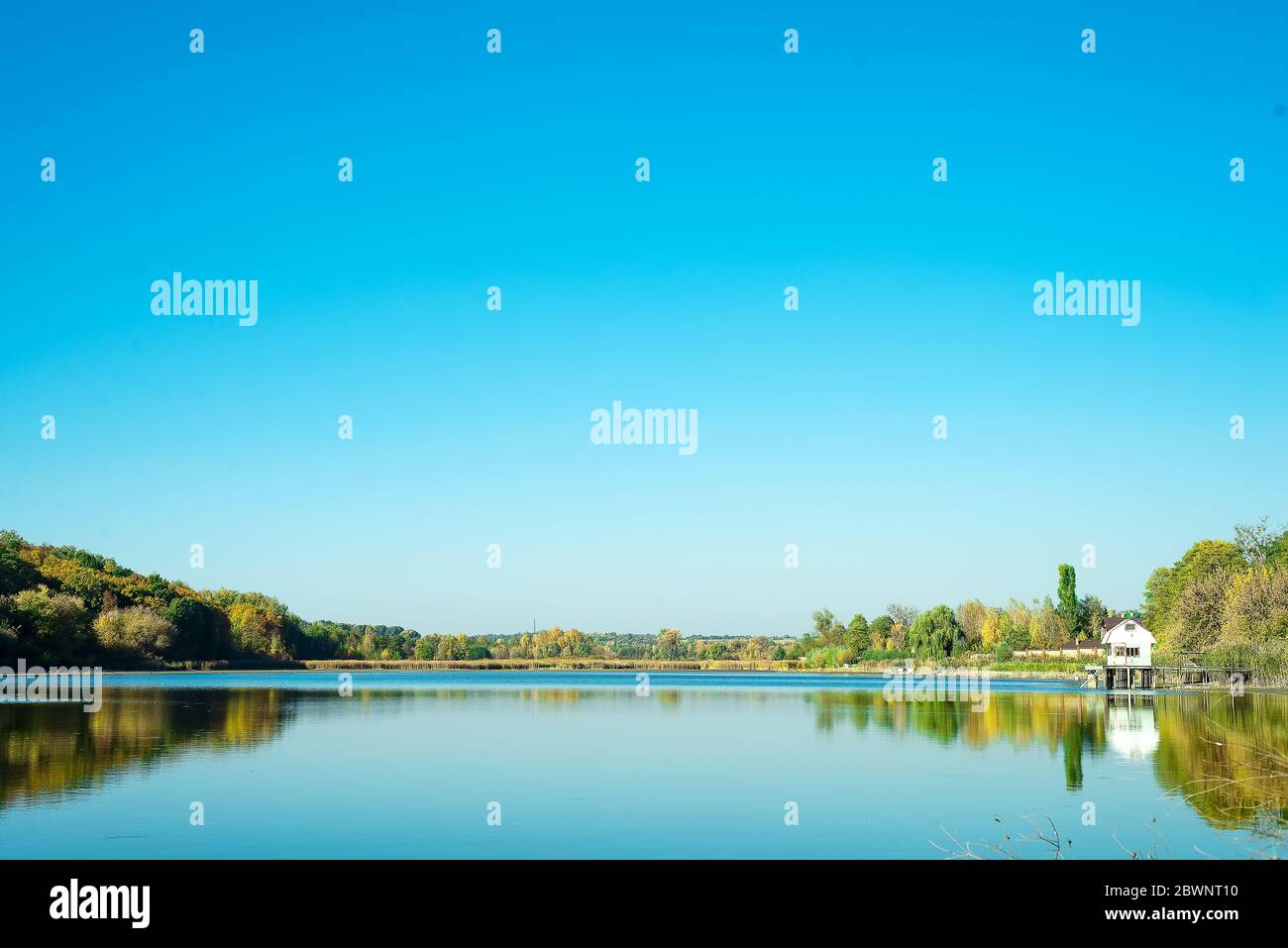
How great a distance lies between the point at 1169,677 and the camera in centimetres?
6494

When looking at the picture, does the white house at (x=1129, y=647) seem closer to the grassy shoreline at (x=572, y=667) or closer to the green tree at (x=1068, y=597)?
the grassy shoreline at (x=572, y=667)

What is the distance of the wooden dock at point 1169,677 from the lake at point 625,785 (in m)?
21.5

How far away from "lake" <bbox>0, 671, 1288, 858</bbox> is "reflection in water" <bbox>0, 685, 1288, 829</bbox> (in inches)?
6.4

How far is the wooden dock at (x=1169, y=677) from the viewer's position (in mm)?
57537

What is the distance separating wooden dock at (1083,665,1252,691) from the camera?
189 feet

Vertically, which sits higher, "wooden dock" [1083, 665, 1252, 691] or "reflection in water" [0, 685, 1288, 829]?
"reflection in water" [0, 685, 1288, 829]

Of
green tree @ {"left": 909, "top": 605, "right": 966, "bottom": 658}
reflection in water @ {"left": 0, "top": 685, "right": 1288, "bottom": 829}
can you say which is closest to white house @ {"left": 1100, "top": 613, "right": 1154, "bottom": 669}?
reflection in water @ {"left": 0, "top": 685, "right": 1288, "bottom": 829}

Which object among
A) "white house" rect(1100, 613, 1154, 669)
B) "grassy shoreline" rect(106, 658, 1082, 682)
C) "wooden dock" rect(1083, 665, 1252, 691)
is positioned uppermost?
"white house" rect(1100, 613, 1154, 669)

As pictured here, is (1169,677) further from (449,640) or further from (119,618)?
(449,640)

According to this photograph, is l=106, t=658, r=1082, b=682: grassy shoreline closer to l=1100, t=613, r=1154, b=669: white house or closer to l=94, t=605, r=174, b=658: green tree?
l=94, t=605, r=174, b=658: green tree

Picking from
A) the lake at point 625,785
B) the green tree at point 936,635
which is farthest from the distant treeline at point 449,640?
the lake at point 625,785

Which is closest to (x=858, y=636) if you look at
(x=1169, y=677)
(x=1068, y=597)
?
(x=1068, y=597)
